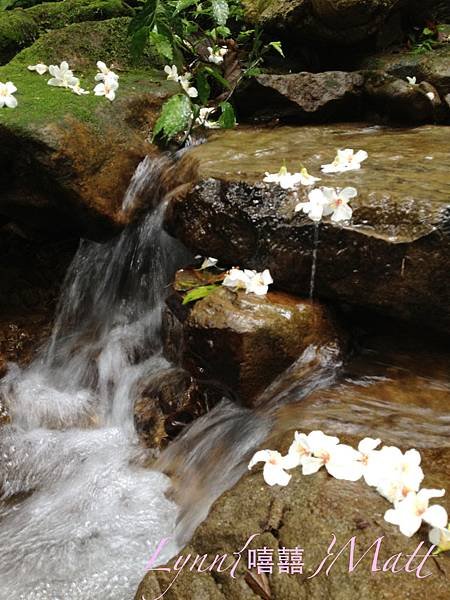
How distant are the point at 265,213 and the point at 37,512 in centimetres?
224

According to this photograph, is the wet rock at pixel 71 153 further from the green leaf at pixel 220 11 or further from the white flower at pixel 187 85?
the green leaf at pixel 220 11

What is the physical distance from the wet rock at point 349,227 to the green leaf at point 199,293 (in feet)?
1.06

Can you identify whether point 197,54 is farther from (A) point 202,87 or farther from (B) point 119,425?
(B) point 119,425

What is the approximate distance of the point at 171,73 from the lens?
5461 millimetres

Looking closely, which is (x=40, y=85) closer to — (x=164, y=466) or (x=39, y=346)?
(x=39, y=346)

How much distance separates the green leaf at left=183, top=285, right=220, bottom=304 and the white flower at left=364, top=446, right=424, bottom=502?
1.50m

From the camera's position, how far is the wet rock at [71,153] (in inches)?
160

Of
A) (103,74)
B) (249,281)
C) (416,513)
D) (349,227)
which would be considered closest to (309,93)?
(103,74)

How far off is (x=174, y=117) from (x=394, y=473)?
3471 millimetres

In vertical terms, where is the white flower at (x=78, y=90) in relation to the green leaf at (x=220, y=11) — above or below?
below

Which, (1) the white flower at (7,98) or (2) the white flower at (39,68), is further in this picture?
(2) the white flower at (39,68)

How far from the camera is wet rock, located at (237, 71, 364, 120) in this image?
16.1 feet

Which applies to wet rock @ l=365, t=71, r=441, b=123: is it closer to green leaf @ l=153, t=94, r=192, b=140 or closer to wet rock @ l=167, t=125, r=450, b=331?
wet rock @ l=167, t=125, r=450, b=331

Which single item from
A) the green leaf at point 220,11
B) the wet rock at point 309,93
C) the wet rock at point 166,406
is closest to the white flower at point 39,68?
the green leaf at point 220,11
